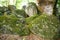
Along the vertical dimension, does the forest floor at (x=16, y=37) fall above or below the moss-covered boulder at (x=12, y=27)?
below

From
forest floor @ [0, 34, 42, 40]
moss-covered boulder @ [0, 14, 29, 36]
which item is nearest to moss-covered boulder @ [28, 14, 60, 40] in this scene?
forest floor @ [0, 34, 42, 40]

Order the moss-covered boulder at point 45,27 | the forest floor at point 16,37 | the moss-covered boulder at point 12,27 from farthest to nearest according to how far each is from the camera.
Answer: the moss-covered boulder at point 45,27
the moss-covered boulder at point 12,27
the forest floor at point 16,37

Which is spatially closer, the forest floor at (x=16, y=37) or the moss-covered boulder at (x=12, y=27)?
the forest floor at (x=16, y=37)

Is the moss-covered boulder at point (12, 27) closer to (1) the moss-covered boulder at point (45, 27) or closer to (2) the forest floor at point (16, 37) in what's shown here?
(2) the forest floor at point (16, 37)

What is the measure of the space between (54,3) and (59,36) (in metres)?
3.10

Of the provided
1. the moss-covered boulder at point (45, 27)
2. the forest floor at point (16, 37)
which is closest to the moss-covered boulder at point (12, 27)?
the forest floor at point (16, 37)

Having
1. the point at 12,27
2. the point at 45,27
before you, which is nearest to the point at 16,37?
the point at 12,27

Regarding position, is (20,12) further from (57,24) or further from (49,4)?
(57,24)

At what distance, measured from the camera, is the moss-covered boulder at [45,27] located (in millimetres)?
7590

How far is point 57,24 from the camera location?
8.45m

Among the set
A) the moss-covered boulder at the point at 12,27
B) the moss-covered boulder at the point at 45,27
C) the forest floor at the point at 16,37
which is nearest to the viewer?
the forest floor at the point at 16,37

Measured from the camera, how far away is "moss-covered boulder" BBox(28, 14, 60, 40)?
759 centimetres

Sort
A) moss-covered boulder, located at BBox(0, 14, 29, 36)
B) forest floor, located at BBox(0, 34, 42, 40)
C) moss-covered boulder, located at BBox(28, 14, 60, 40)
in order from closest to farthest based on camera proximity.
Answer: forest floor, located at BBox(0, 34, 42, 40) < moss-covered boulder, located at BBox(0, 14, 29, 36) < moss-covered boulder, located at BBox(28, 14, 60, 40)

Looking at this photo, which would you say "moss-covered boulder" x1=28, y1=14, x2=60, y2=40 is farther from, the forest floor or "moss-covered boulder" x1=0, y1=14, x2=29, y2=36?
"moss-covered boulder" x1=0, y1=14, x2=29, y2=36
